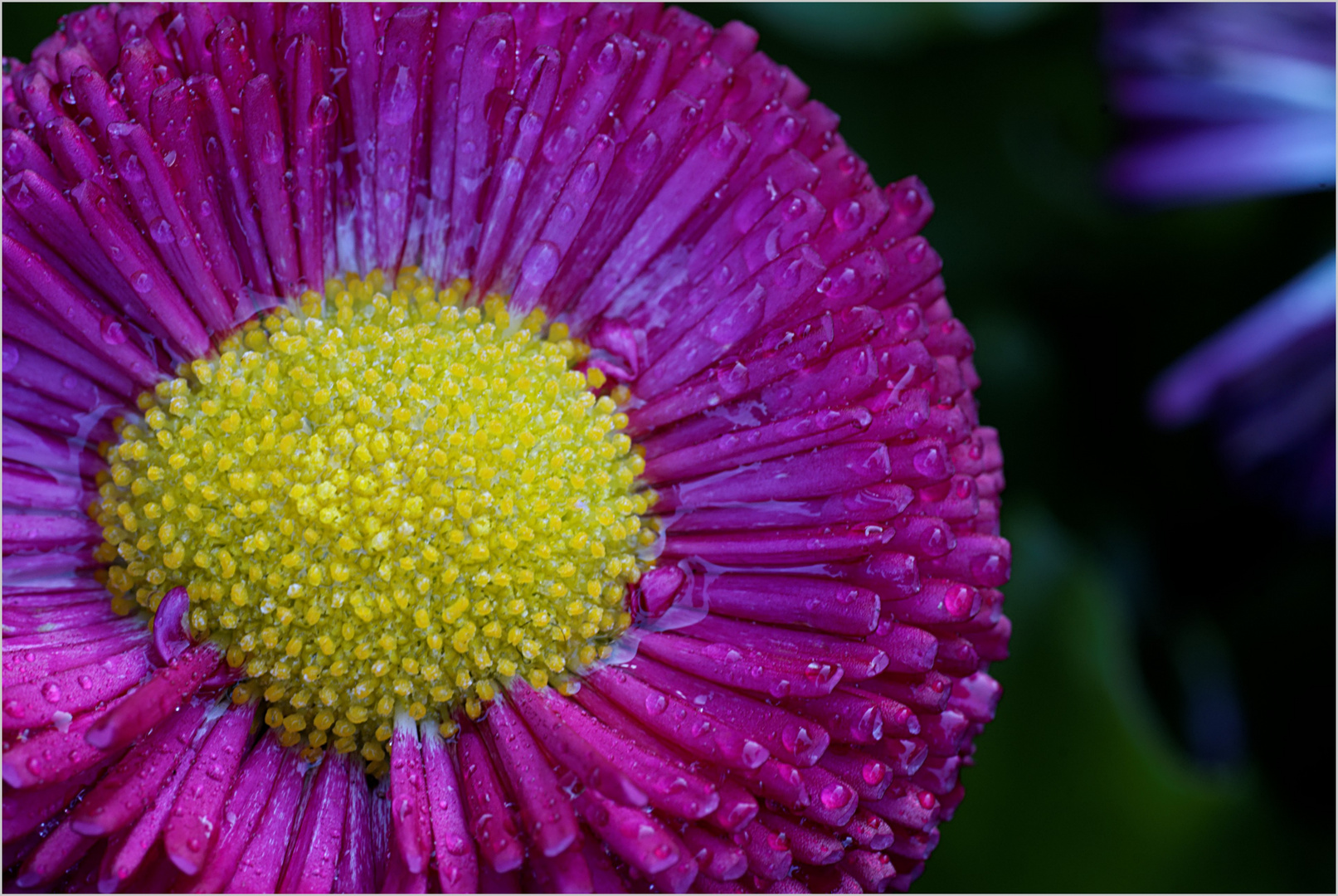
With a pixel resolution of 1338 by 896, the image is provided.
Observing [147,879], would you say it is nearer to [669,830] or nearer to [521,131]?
[669,830]

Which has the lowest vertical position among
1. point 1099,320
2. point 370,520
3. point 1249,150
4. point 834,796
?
point 834,796

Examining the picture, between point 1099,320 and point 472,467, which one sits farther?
point 1099,320

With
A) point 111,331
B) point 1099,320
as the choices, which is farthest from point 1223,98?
point 111,331

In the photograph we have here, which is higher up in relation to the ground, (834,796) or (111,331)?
(111,331)

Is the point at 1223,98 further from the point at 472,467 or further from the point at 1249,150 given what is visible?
the point at 472,467

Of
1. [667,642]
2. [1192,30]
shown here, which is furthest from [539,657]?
[1192,30]

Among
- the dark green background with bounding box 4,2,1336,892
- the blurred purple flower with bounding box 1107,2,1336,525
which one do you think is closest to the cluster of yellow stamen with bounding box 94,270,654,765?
the dark green background with bounding box 4,2,1336,892

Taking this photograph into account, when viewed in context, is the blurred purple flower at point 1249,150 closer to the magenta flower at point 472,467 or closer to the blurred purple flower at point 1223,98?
the blurred purple flower at point 1223,98
